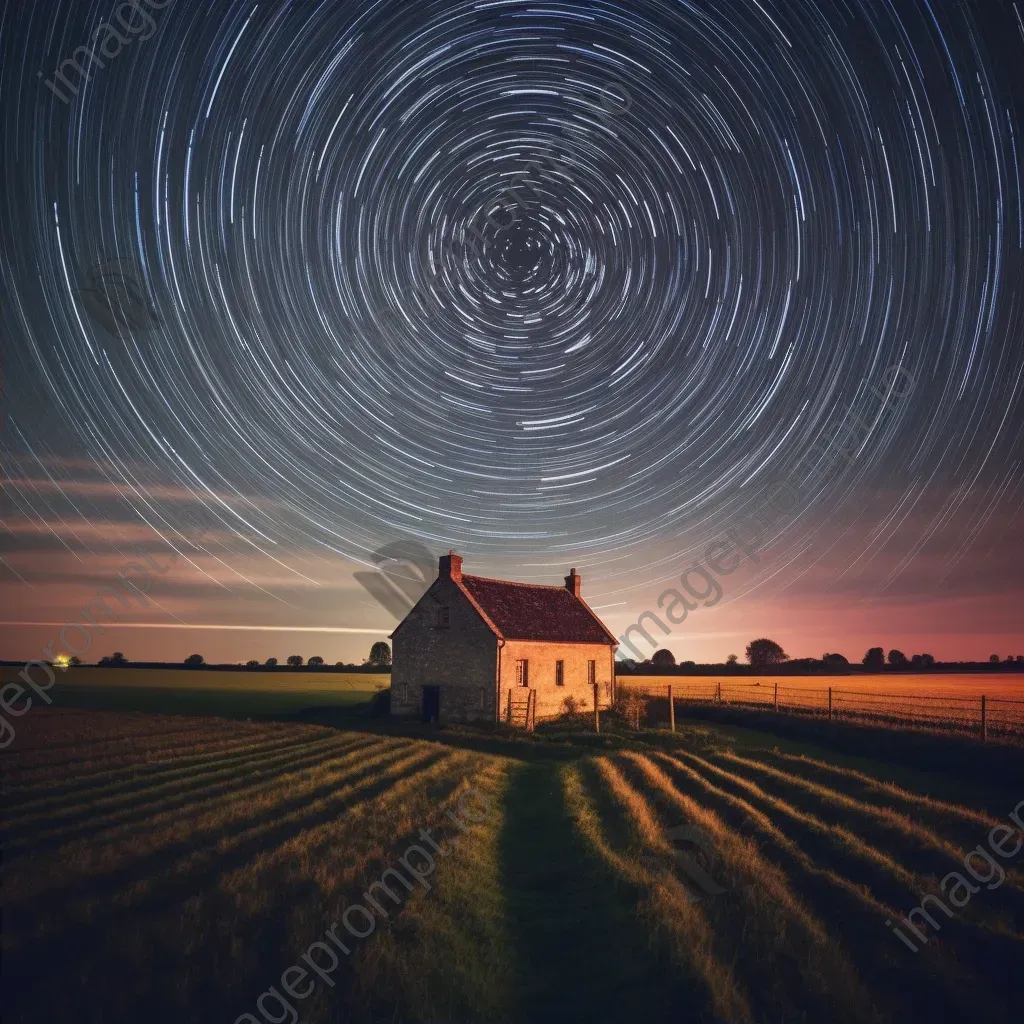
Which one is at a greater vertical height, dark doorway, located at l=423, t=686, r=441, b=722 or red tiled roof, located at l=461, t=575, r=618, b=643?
red tiled roof, located at l=461, t=575, r=618, b=643

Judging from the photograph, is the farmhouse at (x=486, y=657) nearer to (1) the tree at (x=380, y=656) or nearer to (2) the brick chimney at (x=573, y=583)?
(2) the brick chimney at (x=573, y=583)

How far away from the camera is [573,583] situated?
5134 cm

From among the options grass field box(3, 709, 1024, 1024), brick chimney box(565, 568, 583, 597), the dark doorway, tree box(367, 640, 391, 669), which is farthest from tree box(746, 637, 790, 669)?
grass field box(3, 709, 1024, 1024)

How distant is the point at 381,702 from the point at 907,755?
2899 cm

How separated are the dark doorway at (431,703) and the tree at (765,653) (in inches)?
4135

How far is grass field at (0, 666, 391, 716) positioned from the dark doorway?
49.3ft

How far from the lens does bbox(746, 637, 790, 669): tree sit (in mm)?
131837

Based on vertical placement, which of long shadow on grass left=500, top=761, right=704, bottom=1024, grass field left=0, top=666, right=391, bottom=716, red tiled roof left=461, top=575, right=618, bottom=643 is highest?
red tiled roof left=461, top=575, right=618, bottom=643

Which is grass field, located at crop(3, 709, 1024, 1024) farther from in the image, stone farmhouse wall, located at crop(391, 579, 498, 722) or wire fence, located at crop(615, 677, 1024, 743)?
stone farmhouse wall, located at crop(391, 579, 498, 722)

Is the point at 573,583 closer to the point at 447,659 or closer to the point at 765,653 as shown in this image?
the point at 447,659

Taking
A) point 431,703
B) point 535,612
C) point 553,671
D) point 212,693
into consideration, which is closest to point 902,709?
point 553,671

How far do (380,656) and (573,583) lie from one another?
82911mm

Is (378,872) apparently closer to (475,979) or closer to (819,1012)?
(475,979)

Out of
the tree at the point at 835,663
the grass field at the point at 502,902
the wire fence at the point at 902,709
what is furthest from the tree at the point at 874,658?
the grass field at the point at 502,902
